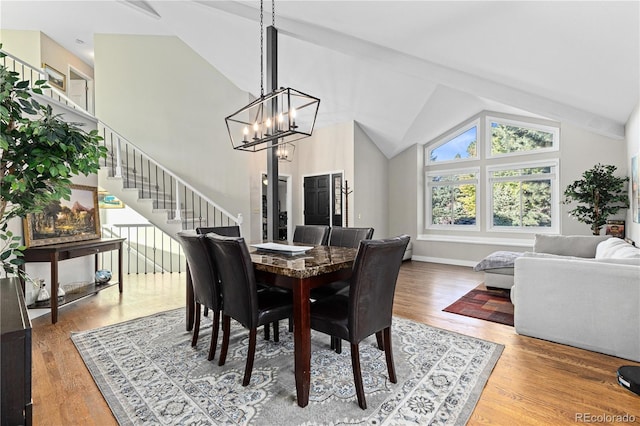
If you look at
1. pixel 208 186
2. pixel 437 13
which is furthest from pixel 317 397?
pixel 208 186

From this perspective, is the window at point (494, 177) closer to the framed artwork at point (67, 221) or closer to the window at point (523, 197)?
the window at point (523, 197)

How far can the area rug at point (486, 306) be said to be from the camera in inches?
129

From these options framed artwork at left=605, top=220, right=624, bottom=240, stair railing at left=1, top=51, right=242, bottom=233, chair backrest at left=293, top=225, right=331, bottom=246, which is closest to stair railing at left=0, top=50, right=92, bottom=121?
stair railing at left=1, top=51, right=242, bottom=233

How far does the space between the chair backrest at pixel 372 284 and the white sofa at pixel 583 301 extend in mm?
1613

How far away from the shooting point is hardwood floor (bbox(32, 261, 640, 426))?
5.63 ft

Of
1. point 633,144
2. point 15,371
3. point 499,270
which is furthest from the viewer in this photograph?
point 499,270

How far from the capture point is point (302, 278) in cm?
174

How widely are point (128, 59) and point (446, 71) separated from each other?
5.81m

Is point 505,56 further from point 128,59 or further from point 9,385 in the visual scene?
point 128,59

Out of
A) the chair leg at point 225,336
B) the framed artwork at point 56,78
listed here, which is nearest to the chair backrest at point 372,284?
the chair leg at point 225,336

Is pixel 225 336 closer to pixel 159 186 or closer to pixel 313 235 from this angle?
pixel 313 235

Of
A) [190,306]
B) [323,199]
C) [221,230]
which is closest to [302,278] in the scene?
[190,306]

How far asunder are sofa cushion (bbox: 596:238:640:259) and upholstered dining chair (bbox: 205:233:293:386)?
3.05 metres

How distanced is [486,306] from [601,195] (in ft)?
9.04
